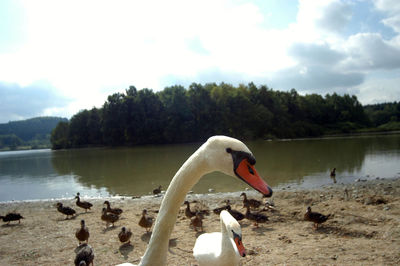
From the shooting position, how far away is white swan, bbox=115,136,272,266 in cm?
194

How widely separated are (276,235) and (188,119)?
6496 cm

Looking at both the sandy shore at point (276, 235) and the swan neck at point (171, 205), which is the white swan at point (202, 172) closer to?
the swan neck at point (171, 205)

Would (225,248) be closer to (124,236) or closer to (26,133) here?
(124,236)

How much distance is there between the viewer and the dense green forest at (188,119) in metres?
70.5

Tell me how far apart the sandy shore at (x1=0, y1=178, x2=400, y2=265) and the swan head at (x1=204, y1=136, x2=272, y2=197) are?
3904mm

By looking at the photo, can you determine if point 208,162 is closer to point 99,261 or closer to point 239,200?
point 99,261

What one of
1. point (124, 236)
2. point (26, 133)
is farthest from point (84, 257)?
point (26, 133)

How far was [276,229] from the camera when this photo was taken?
7.10m

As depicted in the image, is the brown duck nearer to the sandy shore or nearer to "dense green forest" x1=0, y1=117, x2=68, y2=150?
the sandy shore

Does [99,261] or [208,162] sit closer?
[208,162]

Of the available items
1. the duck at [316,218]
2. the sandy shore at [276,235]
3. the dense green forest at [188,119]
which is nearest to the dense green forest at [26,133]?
the dense green forest at [188,119]

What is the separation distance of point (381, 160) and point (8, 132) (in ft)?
649

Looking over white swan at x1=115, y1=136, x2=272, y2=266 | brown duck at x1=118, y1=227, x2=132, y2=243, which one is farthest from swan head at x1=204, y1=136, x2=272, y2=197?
brown duck at x1=118, y1=227, x2=132, y2=243

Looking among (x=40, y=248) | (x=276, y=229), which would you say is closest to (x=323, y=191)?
(x=276, y=229)
